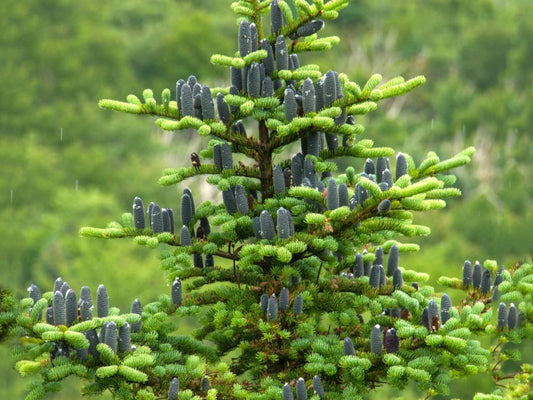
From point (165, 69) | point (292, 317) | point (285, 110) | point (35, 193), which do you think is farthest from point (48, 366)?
point (165, 69)

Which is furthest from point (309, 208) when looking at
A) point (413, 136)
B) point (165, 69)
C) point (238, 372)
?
point (165, 69)

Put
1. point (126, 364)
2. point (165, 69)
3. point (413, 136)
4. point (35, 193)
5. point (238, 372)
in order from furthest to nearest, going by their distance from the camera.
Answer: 1. point (165, 69)
2. point (413, 136)
3. point (35, 193)
4. point (238, 372)
5. point (126, 364)

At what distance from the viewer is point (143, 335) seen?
7.30 m

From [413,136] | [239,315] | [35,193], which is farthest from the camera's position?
[413,136]

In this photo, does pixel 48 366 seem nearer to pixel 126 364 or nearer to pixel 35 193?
pixel 126 364

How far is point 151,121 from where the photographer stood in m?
70.1

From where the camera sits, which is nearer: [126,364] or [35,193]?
[126,364]

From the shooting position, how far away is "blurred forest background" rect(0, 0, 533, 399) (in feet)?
162

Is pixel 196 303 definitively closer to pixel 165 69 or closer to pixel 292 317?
pixel 292 317

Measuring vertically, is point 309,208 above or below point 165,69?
below

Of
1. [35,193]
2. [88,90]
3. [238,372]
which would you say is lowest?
[238,372]

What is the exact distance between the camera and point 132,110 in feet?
24.8

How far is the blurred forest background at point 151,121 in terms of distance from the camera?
49.4m

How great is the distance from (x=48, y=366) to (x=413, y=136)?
63518 mm
